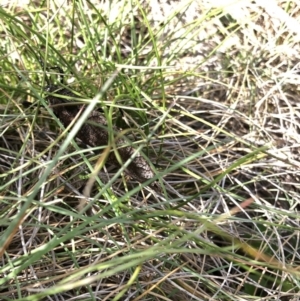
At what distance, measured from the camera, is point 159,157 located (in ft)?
3.08

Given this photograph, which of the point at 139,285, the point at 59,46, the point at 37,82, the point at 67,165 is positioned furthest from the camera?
the point at 59,46

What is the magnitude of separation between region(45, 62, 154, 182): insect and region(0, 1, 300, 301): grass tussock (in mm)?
20

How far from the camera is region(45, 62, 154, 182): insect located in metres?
0.88

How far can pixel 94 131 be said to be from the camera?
90 cm

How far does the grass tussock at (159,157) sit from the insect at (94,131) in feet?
0.07

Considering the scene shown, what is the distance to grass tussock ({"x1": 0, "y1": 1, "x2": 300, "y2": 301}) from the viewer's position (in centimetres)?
78

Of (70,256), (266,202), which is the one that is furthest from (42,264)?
(266,202)

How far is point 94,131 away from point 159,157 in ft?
0.43

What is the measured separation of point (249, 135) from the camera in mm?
1057

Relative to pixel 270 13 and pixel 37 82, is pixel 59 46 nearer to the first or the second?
pixel 37 82

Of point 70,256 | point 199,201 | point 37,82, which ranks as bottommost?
point 199,201

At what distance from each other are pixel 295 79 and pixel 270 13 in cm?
17

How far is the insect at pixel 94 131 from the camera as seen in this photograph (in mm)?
877

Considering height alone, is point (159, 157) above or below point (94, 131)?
below
